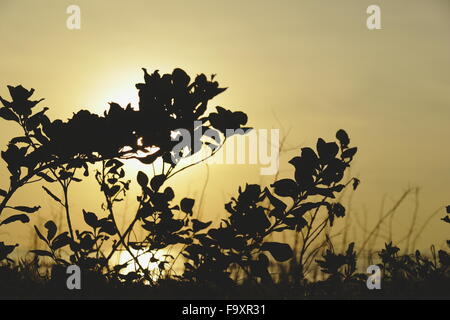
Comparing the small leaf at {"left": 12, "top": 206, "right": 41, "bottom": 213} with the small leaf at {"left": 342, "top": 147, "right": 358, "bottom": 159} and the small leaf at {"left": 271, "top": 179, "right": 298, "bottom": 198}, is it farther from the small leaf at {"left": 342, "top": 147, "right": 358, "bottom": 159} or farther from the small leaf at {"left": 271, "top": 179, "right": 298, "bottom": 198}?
the small leaf at {"left": 342, "top": 147, "right": 358, "bottom": 159}

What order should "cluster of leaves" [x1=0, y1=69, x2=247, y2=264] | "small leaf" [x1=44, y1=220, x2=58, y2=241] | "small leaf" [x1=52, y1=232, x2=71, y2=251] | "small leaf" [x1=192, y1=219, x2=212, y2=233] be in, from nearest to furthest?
1. "cluster of leaves" [x1=0, y1=69, x2=247, y2=264]
2. "small leaf" [x1=192, y1=219, x2=212, y2=233]
3. "small leaf" [x1=52, y1=232, x2=71, y2=251]
4. "small leaf" [x1=44, y1=220, x2=58, y2=241]

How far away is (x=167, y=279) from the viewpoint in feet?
15.4

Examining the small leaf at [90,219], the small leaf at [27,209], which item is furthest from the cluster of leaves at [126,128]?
the small leaf at [90,219]

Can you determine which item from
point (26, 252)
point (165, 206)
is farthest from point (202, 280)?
point (26, 252)

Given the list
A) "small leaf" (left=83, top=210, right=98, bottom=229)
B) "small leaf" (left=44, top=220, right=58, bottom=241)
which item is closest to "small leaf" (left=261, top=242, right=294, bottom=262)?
"small leaf" (left=83, top=210, right=98, bottom=229)

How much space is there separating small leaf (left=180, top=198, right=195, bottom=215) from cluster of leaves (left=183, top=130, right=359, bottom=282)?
15.2 inches

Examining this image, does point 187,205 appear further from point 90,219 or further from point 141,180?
point 90,219

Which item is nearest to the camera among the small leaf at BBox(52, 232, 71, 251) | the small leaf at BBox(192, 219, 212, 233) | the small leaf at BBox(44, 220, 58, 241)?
the small leaf at BBox(192, 219, 212, 233)

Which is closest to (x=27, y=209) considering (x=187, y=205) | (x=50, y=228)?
(x=50, y=228)

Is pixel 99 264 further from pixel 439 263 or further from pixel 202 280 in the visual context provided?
pixel 439 263

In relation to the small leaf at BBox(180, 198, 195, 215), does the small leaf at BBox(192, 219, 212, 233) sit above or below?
below

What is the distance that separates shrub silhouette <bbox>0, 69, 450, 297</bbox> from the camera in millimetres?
4258

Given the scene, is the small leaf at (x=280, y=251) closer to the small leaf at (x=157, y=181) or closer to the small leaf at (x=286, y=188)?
the small leaf at (x=286, y=188)

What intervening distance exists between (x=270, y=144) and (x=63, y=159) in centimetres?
158
